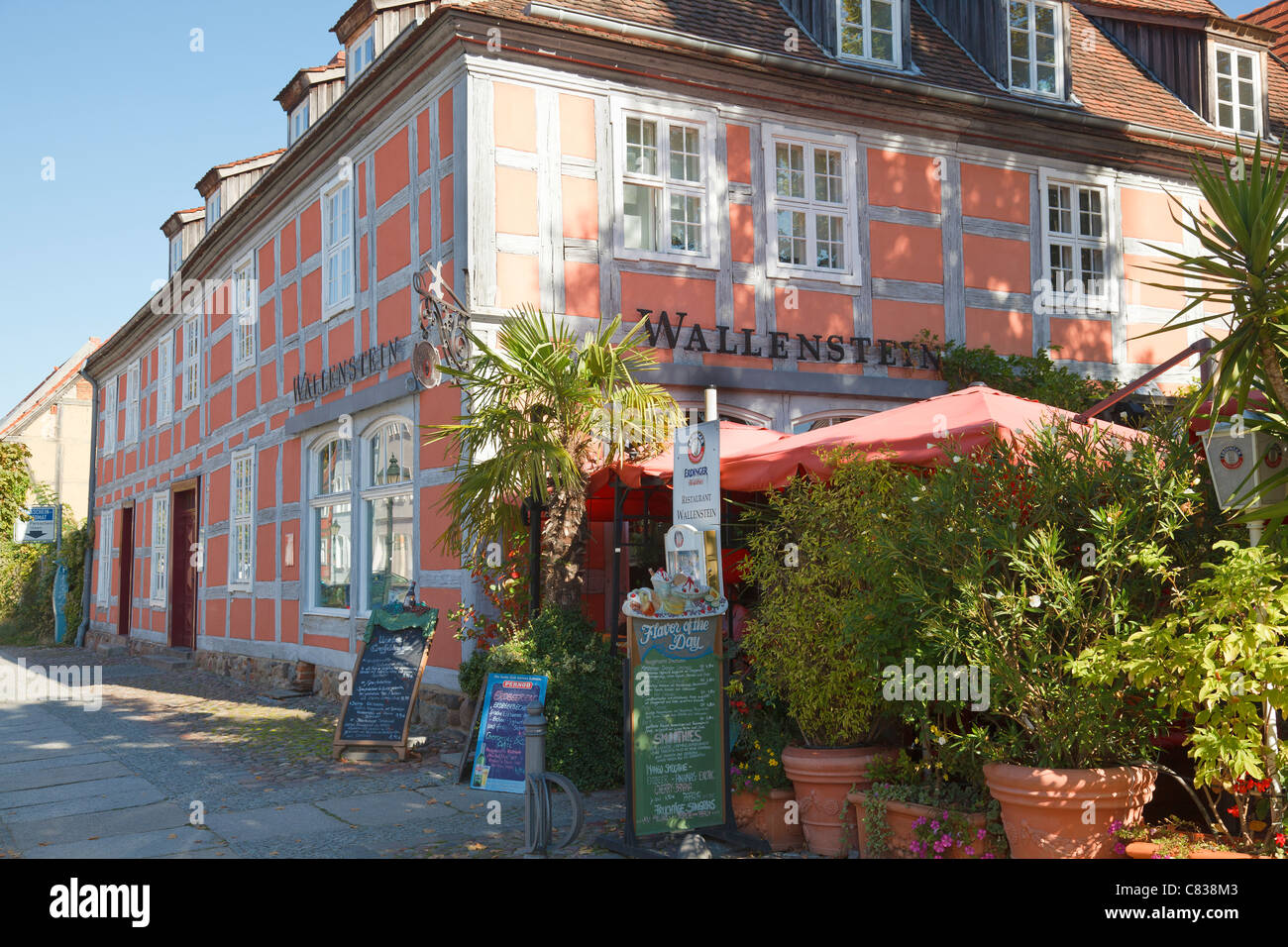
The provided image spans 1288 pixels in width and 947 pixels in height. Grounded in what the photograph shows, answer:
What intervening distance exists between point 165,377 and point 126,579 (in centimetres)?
490

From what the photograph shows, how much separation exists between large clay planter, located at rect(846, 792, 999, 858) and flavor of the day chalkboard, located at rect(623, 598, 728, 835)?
79 cm

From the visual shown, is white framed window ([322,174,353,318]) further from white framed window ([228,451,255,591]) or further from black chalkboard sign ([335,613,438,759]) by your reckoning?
black chalkboard sign ([335,613,438,759])

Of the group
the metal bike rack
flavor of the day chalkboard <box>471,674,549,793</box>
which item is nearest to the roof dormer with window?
flavor of the day chalkboard <box>471,674,549,793</box>

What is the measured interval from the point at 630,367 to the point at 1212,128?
30.7 ft

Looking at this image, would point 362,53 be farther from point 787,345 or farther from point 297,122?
point 787,345

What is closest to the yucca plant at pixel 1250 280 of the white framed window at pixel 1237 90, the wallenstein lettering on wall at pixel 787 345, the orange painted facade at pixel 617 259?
the wallenstein lettering on wall at pixel 787 345

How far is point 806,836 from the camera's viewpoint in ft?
20.8

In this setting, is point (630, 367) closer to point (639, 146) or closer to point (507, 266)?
point (507, 266)

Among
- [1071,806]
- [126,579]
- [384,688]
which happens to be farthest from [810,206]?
[126,579]

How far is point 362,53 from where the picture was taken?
535 inches

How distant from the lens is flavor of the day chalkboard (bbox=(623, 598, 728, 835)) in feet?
20.0

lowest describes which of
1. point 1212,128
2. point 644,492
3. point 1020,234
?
point 644,492
